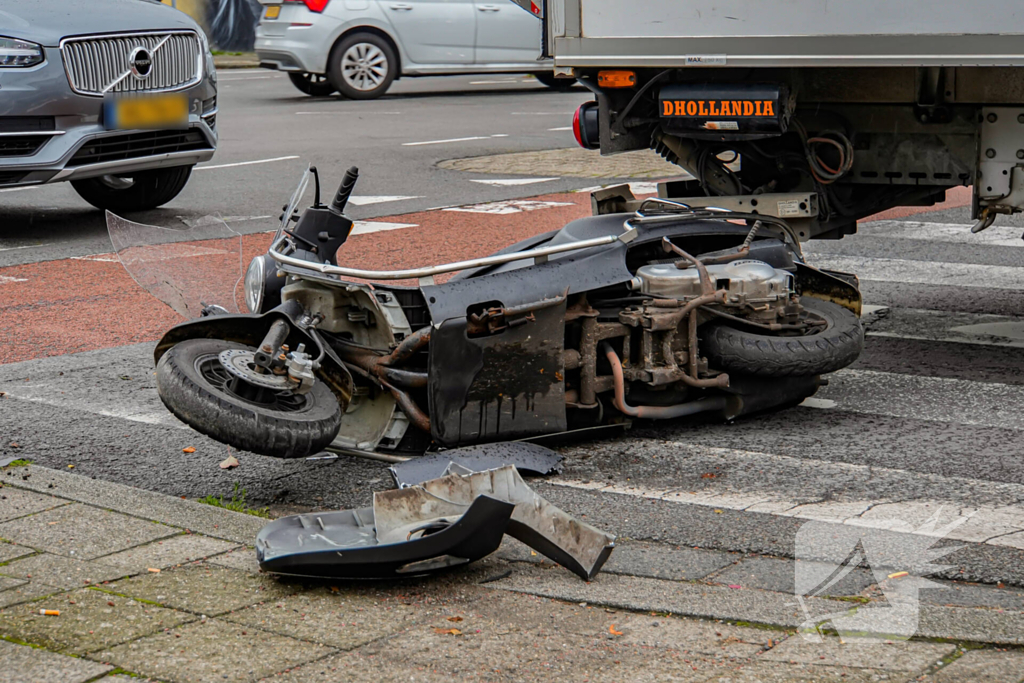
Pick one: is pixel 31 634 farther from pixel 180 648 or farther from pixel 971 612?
pixel 971 612

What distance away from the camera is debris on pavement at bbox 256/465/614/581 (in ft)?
11.9

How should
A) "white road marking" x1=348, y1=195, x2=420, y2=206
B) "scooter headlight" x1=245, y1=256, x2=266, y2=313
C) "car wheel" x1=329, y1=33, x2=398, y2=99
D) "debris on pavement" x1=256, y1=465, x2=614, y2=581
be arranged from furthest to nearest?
"car wheel" x1=329, y1=33, x2=398, y2=99 < "white road marking" x1=348, y1=195, x2=420, y2=206 < "scooter headlight" x1=245, y1=256, x2=266, y2=313 < "debris on pavement" x1=256, y1=465, x2=614, y2=581

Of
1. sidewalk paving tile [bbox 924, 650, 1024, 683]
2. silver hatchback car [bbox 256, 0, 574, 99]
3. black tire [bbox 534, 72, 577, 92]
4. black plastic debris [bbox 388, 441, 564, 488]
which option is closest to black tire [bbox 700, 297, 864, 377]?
black plastic debris [bbox 388, 441, 564, 488]

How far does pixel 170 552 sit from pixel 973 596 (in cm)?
217

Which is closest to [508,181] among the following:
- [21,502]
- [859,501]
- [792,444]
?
[792,444]

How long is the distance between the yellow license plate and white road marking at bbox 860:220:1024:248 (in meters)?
5.08

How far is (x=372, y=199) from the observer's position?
1156 centimetres

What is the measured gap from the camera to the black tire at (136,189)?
1098 centimetres

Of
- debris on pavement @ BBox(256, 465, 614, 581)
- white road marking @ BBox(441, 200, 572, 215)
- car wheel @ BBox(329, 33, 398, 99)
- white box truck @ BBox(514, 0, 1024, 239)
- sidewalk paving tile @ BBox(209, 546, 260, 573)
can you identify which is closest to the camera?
debris on pavement @ BBox(256, 465, 614, 581)

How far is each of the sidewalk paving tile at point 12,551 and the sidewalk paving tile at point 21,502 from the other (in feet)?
0.76

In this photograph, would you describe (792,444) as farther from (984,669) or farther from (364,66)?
(364,66)

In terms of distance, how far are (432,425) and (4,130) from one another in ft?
19.0

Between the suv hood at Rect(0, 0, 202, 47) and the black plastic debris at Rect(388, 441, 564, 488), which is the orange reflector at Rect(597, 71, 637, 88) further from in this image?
the suv hood at Rect(0, 0, 202, 47)

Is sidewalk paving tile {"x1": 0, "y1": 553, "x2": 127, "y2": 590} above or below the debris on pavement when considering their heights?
below
